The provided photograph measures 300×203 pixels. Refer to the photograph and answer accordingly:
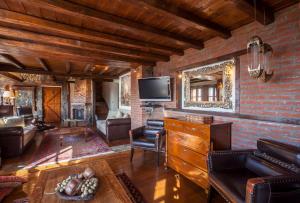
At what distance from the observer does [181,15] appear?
198cm

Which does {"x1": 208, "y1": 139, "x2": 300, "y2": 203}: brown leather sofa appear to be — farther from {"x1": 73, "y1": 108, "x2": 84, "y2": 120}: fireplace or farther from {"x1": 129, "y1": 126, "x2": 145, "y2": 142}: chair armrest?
{"x1": 73, "y1": 108, "x2": 84, "y2": 120}: fireplace

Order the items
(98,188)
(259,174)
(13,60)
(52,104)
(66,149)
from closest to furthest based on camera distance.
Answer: (98,188)
(259,174)
(66,149)
(13,60)
(52,104)

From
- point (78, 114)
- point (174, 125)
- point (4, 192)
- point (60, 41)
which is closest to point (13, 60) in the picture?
point (60, 41)

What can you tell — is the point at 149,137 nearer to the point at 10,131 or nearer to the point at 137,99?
the point at 137,99

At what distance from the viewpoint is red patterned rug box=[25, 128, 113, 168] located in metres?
3.49

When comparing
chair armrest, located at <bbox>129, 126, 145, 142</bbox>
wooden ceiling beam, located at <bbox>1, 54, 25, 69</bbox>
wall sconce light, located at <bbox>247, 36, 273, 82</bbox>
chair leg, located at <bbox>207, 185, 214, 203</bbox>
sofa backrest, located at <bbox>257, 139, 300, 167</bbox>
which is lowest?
chair leg, located at <bbox>207, 185, 214, 203</bbox>

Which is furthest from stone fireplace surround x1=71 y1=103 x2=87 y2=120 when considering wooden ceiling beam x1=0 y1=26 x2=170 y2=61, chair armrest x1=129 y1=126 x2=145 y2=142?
wooden ceiling beam x1=0 y1=26 x2=170 y2=61

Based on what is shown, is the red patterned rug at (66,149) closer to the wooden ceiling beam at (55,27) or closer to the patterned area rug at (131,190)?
the patterned area rug at (131,190)

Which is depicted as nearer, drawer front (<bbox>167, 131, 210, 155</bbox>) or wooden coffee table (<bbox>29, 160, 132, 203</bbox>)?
wooden coffee table (<bbox>29, 160, 132, 203</bbox>)

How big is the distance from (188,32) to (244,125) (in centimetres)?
180

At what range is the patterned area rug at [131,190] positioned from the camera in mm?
2109

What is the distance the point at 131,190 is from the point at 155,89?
2.57m

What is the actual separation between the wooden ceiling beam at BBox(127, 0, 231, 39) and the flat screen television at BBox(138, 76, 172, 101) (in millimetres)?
1667

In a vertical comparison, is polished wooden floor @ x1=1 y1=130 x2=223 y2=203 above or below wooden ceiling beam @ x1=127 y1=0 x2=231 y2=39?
below
